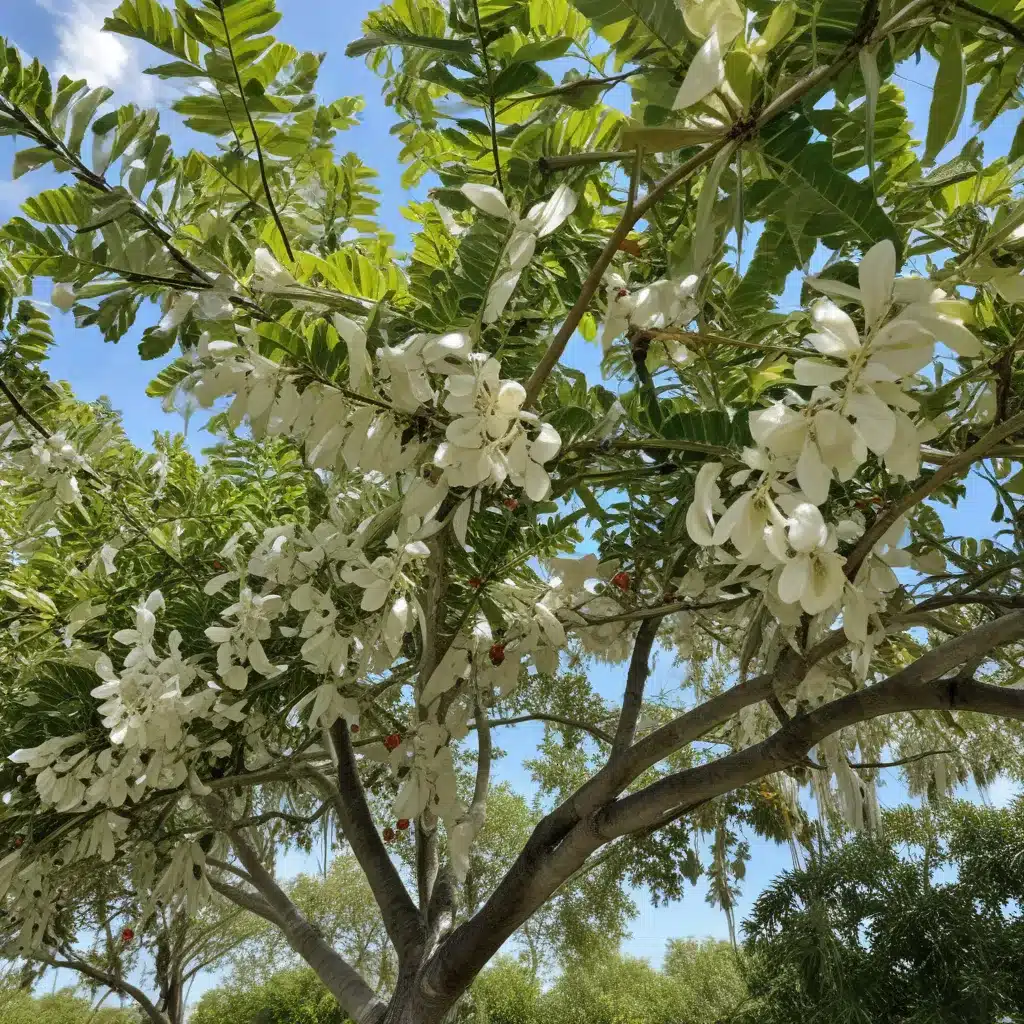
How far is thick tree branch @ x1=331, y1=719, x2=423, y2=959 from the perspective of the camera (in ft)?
6.18

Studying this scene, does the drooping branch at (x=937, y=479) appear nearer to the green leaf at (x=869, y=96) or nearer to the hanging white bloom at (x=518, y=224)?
the green leaf at (x=869, y=96)

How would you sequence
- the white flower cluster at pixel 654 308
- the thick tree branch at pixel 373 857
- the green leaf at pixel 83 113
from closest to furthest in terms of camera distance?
the white flower cluster at pixel 654 308 < the green leaf at pixel 83 113 < the thick tree branch at pixel 373 857

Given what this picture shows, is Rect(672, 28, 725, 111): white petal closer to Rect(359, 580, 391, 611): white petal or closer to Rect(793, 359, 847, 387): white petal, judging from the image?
Rect(793, 359, 847, 387): white petal

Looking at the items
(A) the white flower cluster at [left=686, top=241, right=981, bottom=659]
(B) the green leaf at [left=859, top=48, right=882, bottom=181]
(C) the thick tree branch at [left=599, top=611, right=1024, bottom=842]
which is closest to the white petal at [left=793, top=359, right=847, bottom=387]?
(A) the white flower cluster at [left=686, top=241, right=981, bottom=659]

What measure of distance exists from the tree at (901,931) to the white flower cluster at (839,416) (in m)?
5.62

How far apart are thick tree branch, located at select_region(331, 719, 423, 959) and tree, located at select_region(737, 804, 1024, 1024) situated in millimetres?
4339

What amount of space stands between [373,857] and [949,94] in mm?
2063

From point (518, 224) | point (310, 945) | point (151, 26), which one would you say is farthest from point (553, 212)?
point (310, 945)

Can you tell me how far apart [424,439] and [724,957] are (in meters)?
9.67

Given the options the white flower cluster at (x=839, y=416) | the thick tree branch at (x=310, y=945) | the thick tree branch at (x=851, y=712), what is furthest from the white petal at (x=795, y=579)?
the thick tree branch at (x=310, y=945)

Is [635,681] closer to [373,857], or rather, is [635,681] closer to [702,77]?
[373,857]

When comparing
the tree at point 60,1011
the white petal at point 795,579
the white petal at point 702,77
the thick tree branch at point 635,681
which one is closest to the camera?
the white petal at point 702,77

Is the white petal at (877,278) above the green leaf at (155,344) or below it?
below

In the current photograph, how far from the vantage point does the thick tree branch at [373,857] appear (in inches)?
74.1
